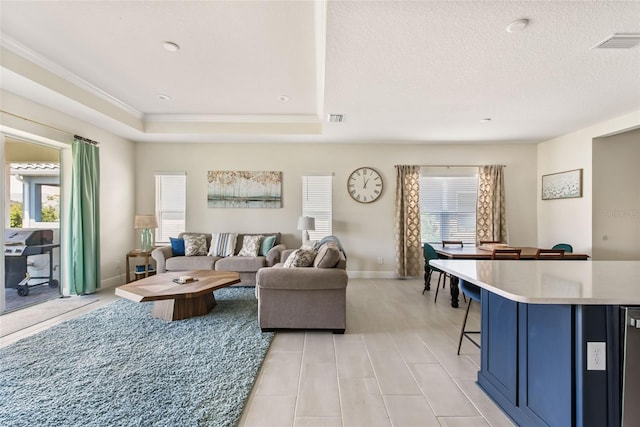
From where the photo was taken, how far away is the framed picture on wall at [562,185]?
467 cm

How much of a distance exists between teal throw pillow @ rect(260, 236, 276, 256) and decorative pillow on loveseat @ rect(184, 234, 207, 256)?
39.8 inches

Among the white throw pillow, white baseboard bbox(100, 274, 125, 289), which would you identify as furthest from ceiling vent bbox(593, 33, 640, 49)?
white baseboard bbox(100, 274, 125, 289)

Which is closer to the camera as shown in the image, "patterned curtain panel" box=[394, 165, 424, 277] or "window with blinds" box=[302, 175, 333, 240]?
"patterned curtain panel" box=[394, 165, 424, 277]

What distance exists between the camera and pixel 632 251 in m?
4.47

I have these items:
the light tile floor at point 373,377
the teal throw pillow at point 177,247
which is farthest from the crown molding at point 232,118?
the light tile floor at point 373,377

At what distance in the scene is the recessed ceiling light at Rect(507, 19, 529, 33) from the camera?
6.63ft

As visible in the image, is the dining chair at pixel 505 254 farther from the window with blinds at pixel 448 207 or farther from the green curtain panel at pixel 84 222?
the green curtain panel at pixel 84 222

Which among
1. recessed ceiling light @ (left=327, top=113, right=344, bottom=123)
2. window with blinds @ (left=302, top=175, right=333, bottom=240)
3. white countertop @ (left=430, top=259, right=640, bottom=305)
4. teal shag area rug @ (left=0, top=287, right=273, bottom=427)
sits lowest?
teal shag area rug @ (left=0, top=287, right=273, bottom=427)

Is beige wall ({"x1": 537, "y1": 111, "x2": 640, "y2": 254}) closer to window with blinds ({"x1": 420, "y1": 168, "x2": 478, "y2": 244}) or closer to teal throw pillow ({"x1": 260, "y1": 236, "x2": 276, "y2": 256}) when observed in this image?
window with blinds ({"x1": 420, "y1": 168, "x2": 478, "y2": 244})

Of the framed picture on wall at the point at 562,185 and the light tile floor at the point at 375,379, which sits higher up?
the framed picture on wall at the point at 562,185

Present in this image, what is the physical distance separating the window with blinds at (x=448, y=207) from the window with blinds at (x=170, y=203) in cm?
475

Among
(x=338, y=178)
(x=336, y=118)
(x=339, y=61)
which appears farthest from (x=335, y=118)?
(x=338, y=178)

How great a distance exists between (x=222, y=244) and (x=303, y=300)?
2726mm

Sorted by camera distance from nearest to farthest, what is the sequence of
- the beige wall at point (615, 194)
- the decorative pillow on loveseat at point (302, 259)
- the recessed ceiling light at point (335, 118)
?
the decorative pillow on loveseat at point (302, 259) → the recessed ceiling light at point (335, 118) → the beige wall at point (615, 194)
